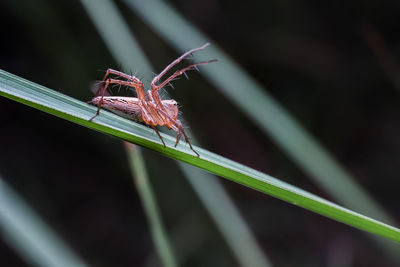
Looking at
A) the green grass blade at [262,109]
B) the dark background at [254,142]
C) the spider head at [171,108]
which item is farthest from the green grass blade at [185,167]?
the dark background at [254,142]

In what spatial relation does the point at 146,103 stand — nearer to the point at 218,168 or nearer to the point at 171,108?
the point at 171,108

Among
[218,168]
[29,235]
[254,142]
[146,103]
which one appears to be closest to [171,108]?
[146,103]

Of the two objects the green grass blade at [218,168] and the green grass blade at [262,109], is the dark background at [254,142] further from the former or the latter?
the green grass blade at [218,168]

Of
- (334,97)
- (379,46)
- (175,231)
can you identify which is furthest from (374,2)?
(175,231)

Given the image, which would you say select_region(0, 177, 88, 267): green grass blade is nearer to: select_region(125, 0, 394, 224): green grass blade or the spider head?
the spider head

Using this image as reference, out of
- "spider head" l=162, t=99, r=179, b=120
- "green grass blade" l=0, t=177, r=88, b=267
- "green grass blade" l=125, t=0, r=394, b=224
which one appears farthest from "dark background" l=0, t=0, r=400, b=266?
"spider head" l=162, t=99, r=179, b=120

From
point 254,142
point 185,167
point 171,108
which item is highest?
point 171,108
